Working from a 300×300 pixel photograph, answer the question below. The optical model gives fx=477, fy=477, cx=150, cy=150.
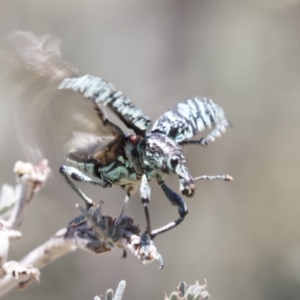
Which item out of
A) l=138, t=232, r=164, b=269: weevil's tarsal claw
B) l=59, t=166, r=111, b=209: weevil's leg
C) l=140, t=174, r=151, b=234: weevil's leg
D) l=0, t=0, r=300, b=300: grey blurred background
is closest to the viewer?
l=138, t=232, r=164, b=269: weevil's tarsal claw

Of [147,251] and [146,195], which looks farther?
[146,195]

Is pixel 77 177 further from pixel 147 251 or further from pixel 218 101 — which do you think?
pixel 218 101

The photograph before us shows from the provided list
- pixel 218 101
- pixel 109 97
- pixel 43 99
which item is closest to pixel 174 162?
pixel 109 97

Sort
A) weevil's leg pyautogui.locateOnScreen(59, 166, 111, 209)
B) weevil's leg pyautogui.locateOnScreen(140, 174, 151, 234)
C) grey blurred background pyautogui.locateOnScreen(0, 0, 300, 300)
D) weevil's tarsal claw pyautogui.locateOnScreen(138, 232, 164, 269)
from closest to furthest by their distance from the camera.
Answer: weevil's tarsal claw pyautogui.locateOnScreen(138, 232, 164, 269) < weevil's leg pyautogui.locateOnScreen(140, 174, 151, 234) < weevil's leg pyautogui.locateOnScreen(59, 166, 111, 209) < grey blurred background pyautogui.locateOnScreen(0, 0, 300, 300)

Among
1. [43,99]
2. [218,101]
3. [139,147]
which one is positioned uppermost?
[218,101]

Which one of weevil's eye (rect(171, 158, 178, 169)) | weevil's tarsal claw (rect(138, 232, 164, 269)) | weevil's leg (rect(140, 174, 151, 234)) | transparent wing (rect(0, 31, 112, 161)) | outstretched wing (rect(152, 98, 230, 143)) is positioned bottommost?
weevil's tarsal claw (rect(138, 232, 164, 269))

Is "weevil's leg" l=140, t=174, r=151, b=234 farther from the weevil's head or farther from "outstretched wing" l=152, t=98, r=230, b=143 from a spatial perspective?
"outstretched wing" l=152, t=98, r=230, b=143

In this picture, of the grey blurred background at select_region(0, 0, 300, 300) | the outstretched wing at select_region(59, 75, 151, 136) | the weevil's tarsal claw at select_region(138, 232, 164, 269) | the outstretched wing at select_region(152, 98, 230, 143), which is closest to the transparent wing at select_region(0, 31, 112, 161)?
the outstretched wing at select_region(59, 75, 151, 136)

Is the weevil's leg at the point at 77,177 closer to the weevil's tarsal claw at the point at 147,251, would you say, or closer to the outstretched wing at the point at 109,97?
the outstretched wing at the point at 109,97
